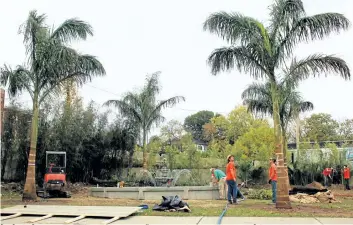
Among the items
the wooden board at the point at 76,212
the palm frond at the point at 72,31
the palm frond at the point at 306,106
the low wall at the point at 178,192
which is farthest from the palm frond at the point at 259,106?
the wooden board at the point at 76,212

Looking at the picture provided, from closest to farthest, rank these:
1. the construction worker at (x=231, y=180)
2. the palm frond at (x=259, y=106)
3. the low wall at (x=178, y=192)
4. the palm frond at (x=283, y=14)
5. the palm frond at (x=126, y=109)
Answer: the palm frond at (x=283, y=14), the construction worker at (x=231, y=180), the low wall at (x=178, y=192), the palm frond at (x=259, y=106), the palm frond at (x=126, y=109)

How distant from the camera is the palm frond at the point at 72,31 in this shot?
1538 centimetres

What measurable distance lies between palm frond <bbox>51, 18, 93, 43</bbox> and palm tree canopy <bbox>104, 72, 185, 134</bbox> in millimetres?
8830

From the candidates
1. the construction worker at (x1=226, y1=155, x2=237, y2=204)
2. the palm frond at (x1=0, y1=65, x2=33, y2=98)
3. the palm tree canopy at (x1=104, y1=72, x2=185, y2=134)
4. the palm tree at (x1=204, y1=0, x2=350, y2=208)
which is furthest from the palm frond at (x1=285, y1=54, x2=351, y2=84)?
the palm tree canopy at (x1=104, y1=72, x2=185, y2=134)

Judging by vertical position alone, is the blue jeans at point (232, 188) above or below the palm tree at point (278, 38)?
below

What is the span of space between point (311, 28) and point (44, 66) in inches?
370

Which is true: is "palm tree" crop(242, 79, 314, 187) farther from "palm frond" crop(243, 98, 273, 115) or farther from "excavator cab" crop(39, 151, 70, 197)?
"excavator cab" crop(39, 151, 70, 197)

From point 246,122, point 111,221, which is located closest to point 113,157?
point 111,221

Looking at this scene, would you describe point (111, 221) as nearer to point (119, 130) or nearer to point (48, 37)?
point (48, 37)

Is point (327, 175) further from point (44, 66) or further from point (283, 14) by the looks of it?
point (44, 66)

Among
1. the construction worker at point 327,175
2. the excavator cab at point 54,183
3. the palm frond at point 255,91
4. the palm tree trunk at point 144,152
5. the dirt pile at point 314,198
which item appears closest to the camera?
the dirt pile at point 314,198

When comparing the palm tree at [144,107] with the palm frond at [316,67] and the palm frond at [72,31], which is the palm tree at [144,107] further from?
A: the palm frond at [316,67]

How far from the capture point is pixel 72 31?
15.5 meters

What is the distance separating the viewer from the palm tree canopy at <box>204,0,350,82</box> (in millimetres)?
12531
